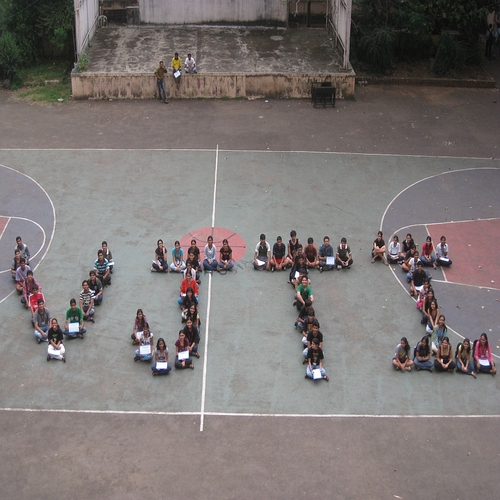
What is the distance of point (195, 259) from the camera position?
67.5 feet

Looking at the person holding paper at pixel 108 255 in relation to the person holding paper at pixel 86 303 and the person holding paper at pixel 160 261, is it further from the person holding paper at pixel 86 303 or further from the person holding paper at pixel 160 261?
the person holding paper at pixel 86 303

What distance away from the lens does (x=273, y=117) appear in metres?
30.0

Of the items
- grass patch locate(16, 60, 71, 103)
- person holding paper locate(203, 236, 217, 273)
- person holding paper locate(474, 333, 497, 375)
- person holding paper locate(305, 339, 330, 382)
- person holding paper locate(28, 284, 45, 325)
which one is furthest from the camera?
grass patch locate(16, 60, 71, 103)

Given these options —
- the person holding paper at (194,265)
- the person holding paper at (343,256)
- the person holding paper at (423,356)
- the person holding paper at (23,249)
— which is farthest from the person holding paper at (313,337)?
the person holding paper at (23,249)

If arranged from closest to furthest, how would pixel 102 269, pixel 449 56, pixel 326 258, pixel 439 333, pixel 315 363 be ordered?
pixel 315 363
pixel 439 333
pixel 102 269
pixel 326 258
pixel 449 56

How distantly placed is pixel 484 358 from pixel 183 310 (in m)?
6.89

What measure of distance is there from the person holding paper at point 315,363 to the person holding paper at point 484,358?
3.27 m

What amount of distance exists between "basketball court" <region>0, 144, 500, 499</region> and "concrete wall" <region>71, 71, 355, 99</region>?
484 centimetres

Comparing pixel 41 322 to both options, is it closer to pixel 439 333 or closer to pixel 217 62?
pixel 439 333

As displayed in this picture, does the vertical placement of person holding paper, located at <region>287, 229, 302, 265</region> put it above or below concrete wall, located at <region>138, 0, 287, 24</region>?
below

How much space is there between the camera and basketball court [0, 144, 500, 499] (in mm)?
14961

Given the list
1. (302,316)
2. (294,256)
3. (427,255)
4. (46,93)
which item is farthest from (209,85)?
(302,316)

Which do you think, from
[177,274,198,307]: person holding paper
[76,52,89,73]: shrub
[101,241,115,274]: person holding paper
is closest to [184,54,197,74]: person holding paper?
[76,52,89,73]: shrub

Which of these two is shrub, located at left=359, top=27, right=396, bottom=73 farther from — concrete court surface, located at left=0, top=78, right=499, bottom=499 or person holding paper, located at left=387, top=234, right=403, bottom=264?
person holding paper, located at left=387, top=234, right=403, bottom=264
